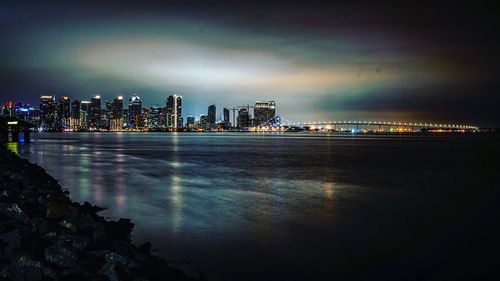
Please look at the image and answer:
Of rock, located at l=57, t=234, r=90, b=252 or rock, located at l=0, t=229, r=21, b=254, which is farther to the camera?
rock, located at l=57, t=234, r=90, b=252

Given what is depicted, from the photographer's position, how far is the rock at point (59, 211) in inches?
340

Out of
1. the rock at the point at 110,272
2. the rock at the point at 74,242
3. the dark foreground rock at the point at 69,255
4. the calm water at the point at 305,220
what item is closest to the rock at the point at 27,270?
the dark foreground rock at the point at 69,255

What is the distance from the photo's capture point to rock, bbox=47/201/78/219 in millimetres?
8639

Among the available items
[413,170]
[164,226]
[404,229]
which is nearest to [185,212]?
[164,226]

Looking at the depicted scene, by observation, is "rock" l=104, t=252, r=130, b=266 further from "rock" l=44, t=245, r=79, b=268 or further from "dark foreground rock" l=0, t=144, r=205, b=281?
"rock" l=44, t=245, r=79, b=268

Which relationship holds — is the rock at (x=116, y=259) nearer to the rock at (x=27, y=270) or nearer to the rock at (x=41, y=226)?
the rock at (x=27, y=270)

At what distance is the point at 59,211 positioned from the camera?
8.73m

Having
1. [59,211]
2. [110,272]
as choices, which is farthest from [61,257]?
[59,211]

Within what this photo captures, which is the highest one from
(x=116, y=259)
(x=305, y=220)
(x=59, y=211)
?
(x=59, y=211)

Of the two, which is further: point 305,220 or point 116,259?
point 305,220

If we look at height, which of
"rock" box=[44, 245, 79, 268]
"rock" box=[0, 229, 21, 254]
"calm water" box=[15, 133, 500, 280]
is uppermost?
"rock" box=[0, 229, 21, 254]

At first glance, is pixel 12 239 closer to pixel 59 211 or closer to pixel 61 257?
pixel 61 257

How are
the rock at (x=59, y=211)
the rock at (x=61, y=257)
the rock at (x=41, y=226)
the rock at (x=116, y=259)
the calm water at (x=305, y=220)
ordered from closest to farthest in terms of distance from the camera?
the rock at (x=61, y=257), the rock at (x=116, y=259), the rock at (x=41, y=226), the calm water at (x=305, y=220), the rock at (x=59, y=211)

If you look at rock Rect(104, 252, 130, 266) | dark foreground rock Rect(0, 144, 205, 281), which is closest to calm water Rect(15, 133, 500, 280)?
dark foreground rock Rect(0, 144, 205, 281)
